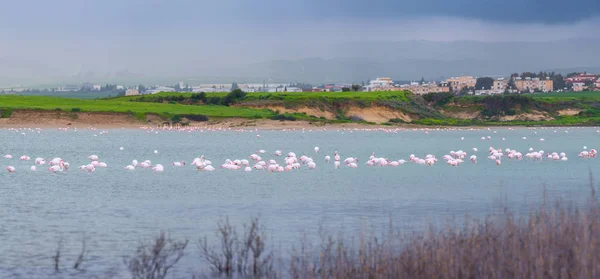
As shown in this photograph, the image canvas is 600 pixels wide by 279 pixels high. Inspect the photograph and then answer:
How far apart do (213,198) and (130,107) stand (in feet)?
176

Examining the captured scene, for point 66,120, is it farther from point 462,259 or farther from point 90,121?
point 462,259

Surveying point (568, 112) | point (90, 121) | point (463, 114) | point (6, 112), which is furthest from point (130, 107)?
point (568, 112)

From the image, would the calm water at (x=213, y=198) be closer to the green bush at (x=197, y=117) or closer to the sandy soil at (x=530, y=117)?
the green bush at (x=197, y=117)

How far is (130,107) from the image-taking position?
75.5m

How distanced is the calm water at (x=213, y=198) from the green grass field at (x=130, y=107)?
31.7 meters

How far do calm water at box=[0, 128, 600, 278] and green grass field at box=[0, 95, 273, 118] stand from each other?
31715 mm

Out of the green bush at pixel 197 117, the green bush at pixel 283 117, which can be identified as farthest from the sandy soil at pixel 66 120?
the green bush at pixel 283 117

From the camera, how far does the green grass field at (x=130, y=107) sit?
7306 cm

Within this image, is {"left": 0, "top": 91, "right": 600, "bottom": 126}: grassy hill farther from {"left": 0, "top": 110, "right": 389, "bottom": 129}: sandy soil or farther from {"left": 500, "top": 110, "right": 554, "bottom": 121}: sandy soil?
{"left": 0, "top": 110, "right": 389, "bottom": 129}: sandy soil

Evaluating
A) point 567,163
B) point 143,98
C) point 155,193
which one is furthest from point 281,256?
point 143,98

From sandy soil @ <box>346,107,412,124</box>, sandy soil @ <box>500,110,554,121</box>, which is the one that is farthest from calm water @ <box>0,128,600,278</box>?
sandy soil @ <box>500,110,554,121</box>

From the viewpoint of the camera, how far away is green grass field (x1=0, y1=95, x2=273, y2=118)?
240ft

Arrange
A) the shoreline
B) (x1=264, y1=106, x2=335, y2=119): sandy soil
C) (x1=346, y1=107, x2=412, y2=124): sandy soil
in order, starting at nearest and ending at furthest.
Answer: the shoreline < (x1=264, y1=106, x2=335, y2=119): sandy soil < (x1=346, y1=107, x2=412, y2=124): sandy soil

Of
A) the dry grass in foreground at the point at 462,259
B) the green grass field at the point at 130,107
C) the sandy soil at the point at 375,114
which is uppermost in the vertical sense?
the dry grass in foreground at the point at 462,259
